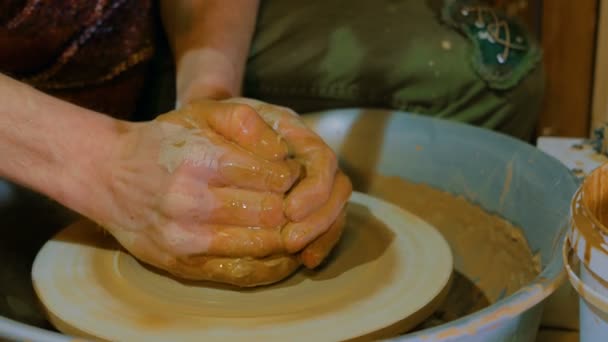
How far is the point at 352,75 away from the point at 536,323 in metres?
0.81

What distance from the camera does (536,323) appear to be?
0.83 meters

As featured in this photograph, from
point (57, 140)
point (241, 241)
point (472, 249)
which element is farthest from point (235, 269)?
point (472, 249)

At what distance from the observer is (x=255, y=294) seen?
3.11 ft

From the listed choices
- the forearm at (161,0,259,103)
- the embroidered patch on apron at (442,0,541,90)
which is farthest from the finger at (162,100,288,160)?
the embroidered patch on apron at (442,0,541,90)

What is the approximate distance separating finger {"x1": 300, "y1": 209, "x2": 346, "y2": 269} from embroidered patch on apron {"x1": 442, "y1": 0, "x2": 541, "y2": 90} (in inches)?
25.9

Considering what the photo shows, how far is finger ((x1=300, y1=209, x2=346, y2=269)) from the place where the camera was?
3.12 feet

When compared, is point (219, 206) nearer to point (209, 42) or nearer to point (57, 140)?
point (57, 140)

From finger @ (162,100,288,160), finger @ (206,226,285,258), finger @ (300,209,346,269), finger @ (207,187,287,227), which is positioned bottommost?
finger @ (300,209,346,269)

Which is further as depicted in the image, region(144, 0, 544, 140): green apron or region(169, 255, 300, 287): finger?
region(144, 0, 544, 140): green apron

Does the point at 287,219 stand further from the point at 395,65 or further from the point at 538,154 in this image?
the point at 395,65

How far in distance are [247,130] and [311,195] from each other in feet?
0.39

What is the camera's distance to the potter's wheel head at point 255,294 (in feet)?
2.81

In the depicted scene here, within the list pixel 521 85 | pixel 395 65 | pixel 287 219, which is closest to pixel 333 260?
pixel 287 219

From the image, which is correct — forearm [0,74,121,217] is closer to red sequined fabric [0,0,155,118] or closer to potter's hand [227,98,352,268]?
potter's hand [227,98,352,268]
